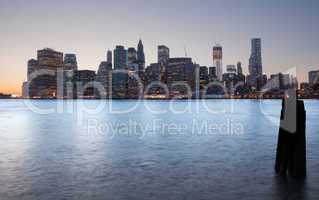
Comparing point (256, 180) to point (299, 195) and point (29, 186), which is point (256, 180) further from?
point (29, 186)

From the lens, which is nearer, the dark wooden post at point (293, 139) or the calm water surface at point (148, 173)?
the calm water surface at point (148, 173)

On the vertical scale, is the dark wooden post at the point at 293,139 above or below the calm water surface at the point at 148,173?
above

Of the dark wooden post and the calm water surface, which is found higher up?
the dark wooden post

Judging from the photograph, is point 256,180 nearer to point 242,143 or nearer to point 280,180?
point 280,180

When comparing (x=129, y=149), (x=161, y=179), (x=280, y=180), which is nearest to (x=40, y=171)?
(x=161, y=179)

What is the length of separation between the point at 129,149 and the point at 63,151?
4.18 metres

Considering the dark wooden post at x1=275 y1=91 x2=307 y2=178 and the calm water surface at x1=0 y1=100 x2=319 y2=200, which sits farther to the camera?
the dark wooden post at x1=275 y1=91 x2=307 y2=178

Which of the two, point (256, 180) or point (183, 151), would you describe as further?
point (183, 151)

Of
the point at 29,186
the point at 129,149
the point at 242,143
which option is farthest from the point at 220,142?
the point at 29,186

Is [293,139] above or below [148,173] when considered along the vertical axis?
above

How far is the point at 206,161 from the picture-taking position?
17.2m

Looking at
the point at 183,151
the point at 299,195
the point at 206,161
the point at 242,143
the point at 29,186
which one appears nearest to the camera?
the point at 299,195

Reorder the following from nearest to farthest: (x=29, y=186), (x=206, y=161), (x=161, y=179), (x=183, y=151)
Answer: (x=29, y=186)
(x=161, y=179)
(x=206, y=161)
(x=183, y=151)

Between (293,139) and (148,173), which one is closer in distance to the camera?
(293,139)
